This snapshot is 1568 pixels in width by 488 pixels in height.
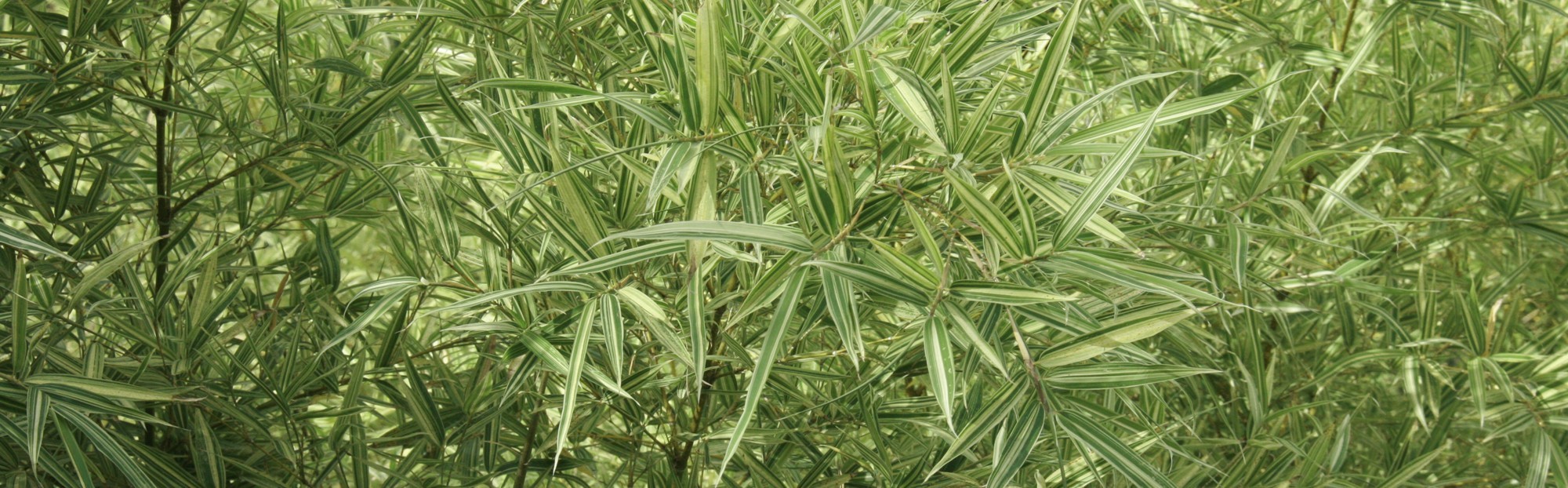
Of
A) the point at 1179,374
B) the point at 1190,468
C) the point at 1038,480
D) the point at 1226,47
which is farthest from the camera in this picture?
the point at 1226,47

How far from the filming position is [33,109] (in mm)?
1292

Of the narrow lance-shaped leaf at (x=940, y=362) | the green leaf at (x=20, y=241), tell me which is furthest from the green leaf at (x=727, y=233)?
the green leaf at (x=20, y=241)

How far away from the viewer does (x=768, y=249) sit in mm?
1257

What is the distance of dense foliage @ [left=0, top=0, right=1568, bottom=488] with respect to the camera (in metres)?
1.03

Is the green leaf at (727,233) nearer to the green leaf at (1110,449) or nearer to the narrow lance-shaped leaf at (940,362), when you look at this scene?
the narrow lance-shaped leaf at (940,362)

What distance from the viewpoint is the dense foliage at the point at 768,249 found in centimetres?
103

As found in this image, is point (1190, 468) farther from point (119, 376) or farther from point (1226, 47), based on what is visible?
point (119, 376)

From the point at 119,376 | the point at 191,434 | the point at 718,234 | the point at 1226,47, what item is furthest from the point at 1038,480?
the point at 119,376

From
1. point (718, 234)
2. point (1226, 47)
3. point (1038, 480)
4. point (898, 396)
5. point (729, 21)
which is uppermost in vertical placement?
point (729, 21)

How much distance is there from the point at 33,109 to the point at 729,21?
790mm

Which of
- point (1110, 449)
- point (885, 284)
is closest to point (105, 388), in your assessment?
point (885, 284)

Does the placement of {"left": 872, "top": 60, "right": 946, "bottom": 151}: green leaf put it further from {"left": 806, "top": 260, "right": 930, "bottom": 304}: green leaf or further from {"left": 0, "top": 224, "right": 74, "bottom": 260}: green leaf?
{"left": 0, "top": 224, "right": 74, "bottom": 260}: green leaf

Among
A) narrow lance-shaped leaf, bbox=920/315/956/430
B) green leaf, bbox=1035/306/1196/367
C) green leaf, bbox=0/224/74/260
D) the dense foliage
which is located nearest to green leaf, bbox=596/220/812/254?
the dense foliage

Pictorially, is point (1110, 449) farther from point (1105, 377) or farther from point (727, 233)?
point (727, 233)
